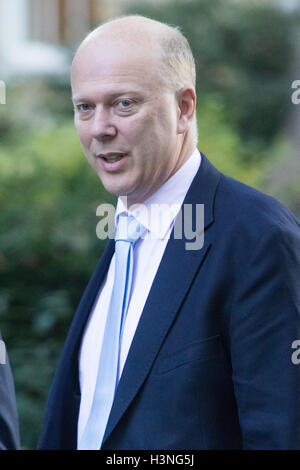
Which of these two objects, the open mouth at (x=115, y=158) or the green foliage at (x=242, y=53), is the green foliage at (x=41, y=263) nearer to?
the open mouth at (x=115, y=158)

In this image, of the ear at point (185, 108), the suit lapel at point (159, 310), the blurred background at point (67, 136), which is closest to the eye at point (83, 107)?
the ear at point (185, 108)

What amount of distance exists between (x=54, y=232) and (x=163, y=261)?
292cm

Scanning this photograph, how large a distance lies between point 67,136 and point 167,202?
4265 millimetres

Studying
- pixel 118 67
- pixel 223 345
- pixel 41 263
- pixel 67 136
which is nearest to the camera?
pixel 223 345

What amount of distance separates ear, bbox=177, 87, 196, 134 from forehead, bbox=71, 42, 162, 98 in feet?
0.43

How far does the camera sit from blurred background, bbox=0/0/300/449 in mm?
5301

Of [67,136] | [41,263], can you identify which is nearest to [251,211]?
[41,263]

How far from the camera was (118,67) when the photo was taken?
8.29 ft

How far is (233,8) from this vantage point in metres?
9.05

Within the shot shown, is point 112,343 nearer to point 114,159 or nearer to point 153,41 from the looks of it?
point 114,159

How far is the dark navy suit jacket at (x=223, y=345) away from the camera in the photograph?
2285 mm

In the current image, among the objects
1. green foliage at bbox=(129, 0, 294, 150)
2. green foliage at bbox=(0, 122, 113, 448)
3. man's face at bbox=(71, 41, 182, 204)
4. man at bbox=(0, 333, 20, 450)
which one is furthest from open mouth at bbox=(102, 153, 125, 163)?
green foliage at bbox=(129, 0, 294, 150)

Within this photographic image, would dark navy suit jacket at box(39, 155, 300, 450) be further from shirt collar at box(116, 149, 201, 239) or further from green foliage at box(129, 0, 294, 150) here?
green foliage at box(129, 0, 294, 150)
